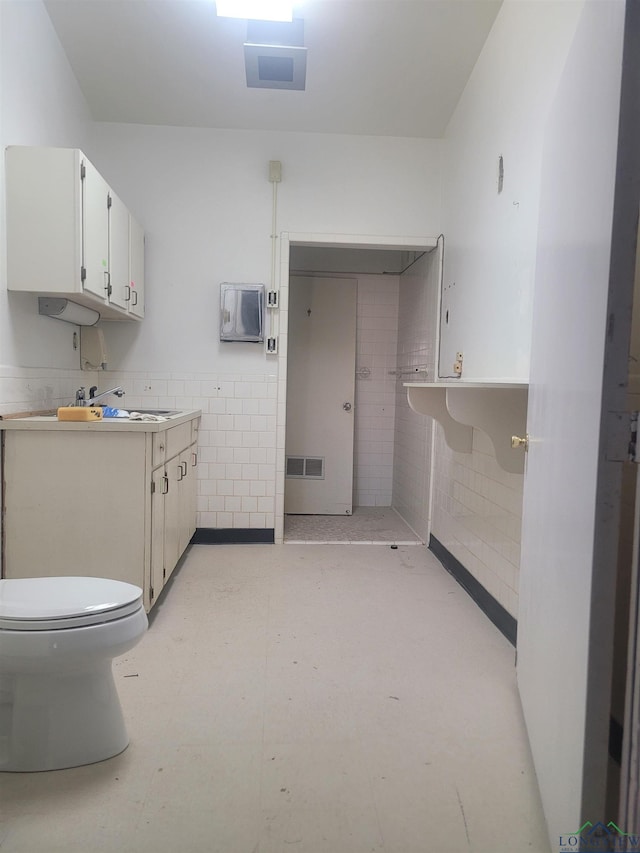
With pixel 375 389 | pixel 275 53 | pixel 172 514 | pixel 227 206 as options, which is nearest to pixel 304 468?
pixel 375 389

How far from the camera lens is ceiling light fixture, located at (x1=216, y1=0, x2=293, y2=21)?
112 inches

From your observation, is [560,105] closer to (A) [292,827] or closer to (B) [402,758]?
(B) [402,758]

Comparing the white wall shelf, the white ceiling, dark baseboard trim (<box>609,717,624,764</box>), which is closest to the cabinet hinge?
dark baseboard trim (<box>609,717,624,764</box>)

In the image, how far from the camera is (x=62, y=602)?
65.3 inches

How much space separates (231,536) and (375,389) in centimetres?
213

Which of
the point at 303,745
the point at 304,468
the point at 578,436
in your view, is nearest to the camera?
the point at 578,436

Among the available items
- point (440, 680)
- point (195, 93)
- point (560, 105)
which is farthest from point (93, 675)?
point (195, 93)

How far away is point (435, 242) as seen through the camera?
4062 mm

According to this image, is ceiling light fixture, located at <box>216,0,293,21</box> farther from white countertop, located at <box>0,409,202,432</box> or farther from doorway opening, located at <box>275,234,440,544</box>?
white countertop, located at <box>0,409,202,432</box>

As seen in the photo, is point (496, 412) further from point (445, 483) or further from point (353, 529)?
point (353, 529)

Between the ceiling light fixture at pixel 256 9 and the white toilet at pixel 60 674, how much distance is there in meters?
2.83

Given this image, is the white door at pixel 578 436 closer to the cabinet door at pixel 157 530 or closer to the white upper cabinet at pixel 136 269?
the cabinet door at pixel 157 530

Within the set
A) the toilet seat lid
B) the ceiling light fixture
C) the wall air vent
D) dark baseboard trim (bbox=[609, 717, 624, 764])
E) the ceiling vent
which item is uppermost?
the ceiling light fixture

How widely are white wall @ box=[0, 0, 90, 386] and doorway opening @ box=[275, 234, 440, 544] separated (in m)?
1.48
